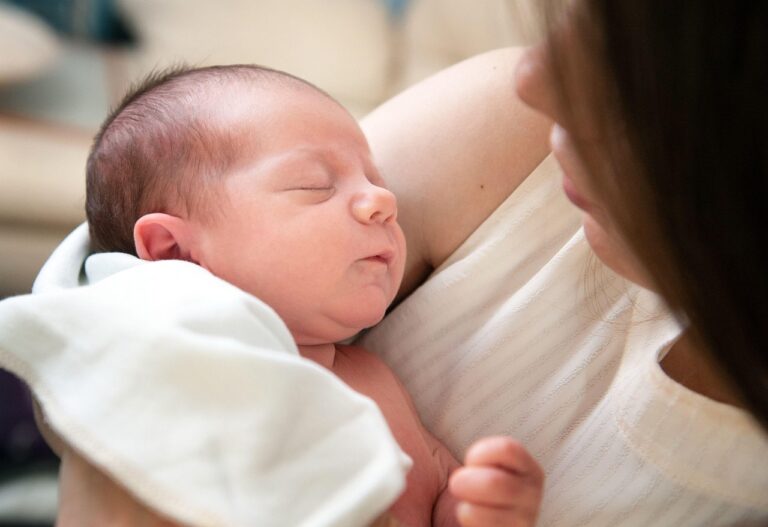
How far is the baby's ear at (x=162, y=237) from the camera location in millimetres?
749

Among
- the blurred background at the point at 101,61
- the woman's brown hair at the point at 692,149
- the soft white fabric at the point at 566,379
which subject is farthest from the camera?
the blurred background at the point at 101,61

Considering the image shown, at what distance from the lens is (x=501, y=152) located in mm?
839

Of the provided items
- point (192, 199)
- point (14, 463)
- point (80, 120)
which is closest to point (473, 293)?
point (192, 199)

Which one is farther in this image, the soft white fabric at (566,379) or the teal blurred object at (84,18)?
the teal blurred object at (84,18)

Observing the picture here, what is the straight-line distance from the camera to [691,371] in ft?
2.36

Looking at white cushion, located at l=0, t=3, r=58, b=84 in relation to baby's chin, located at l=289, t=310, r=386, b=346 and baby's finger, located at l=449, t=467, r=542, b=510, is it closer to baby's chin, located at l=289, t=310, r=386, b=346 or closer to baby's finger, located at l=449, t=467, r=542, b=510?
baby's chin, located at l=289, t=310, r=386, b=346

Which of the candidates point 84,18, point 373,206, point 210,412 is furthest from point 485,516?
point 84,18

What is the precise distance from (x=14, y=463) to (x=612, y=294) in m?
1.10

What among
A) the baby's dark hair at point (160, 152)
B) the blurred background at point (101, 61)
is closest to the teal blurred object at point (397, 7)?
the blurred background at point (101, 61)

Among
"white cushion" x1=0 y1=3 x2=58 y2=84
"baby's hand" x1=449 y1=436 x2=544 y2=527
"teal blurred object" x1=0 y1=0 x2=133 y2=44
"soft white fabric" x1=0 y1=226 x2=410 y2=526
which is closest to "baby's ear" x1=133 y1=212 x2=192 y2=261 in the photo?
"soft white fabric" x1=0 y1=226 x2=410 y2=526

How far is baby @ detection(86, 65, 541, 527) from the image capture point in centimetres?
73

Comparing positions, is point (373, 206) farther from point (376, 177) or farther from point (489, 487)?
point (489, 487)


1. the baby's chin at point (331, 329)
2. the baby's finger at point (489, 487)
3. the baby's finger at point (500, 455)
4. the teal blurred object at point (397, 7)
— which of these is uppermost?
the baby's finger at point (500, 455)

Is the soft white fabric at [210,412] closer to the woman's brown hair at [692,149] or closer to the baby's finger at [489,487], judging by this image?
the baby's finger at [489,487]
